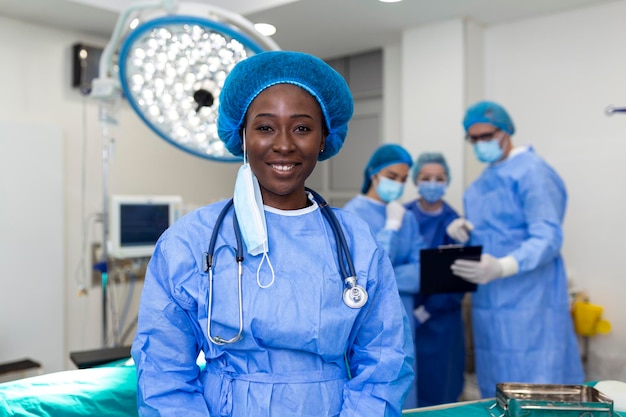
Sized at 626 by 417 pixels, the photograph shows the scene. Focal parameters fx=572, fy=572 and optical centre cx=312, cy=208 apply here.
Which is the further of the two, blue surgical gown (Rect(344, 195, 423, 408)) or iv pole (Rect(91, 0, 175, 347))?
blue surgical gown (Rect(344, 195, 423, 408))

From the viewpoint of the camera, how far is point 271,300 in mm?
944

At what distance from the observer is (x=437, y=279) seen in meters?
2.14

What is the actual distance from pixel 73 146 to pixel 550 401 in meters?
2.77

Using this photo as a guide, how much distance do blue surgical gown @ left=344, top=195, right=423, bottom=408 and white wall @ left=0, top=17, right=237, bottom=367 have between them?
5.14ft

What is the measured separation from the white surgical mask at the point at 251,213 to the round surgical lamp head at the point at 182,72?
1.25 ft

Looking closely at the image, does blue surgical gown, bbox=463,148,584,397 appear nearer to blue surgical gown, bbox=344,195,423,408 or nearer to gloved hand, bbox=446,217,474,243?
gloved hand, bbox=446,217,474,243

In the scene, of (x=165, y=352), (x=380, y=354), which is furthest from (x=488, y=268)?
(x=165, y=352)

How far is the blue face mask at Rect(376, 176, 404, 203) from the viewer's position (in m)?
2.24

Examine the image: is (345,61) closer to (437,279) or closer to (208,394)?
(437,279)

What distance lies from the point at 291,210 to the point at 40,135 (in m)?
2.32

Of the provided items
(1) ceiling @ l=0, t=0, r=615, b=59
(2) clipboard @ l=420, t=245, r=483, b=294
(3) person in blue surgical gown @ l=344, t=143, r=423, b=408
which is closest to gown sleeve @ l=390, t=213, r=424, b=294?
(3) person in blue surgical gown @ l=344, t=143, r=423, b=408

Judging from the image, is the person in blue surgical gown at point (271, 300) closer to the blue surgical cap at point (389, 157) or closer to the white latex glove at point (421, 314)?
the blue surgical cap at point (389, 157)

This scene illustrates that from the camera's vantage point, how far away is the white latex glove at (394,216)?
2.19m

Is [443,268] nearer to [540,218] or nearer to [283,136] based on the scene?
[540,218]
